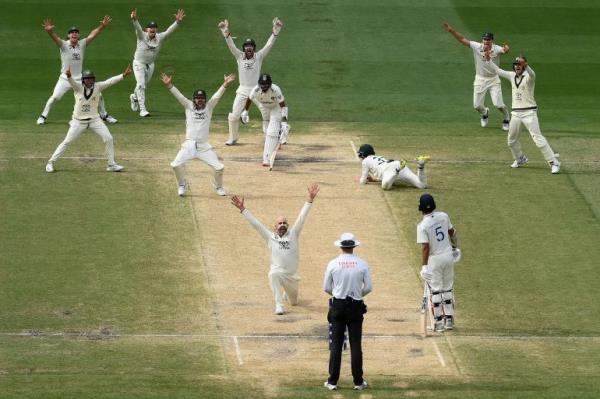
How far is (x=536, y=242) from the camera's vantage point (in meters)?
30.1

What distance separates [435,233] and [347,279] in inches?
115

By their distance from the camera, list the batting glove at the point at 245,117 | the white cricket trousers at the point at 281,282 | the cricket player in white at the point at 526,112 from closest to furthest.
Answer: the white cricket trousers at the point at 281,282, the cricket player in white at the point at 526,112, the batting glove at the point at 245,117

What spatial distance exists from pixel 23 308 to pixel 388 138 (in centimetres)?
1371

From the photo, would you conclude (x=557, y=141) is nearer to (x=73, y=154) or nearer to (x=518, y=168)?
(x=518, y=168)

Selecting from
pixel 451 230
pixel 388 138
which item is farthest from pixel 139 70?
pixel 451 230

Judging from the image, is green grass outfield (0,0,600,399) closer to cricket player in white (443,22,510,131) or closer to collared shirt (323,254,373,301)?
cricket player in white (443,22,510,131)

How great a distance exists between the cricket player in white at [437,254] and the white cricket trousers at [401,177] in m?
7.54

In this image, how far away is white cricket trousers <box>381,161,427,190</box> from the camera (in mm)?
32750

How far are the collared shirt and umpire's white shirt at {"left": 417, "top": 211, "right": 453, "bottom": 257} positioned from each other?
2.36 meters

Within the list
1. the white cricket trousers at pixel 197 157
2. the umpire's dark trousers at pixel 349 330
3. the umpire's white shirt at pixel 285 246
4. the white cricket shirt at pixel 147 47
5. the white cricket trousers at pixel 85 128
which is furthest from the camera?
the white cricket shirt at pixel 147 47

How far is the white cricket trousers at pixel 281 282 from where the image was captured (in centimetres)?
2588

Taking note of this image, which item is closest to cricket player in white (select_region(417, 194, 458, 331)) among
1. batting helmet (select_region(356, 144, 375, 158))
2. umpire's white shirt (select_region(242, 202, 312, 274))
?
umpire's white shirt (select_region(242, 202, 312, 274))

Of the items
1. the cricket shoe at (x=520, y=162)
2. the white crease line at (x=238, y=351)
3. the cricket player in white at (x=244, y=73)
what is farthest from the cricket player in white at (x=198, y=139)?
the white crease line at (x=238, y=351)

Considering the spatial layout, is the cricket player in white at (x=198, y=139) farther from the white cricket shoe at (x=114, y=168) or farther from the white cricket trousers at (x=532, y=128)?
the white cricket trousers at (x=532, y=128)
